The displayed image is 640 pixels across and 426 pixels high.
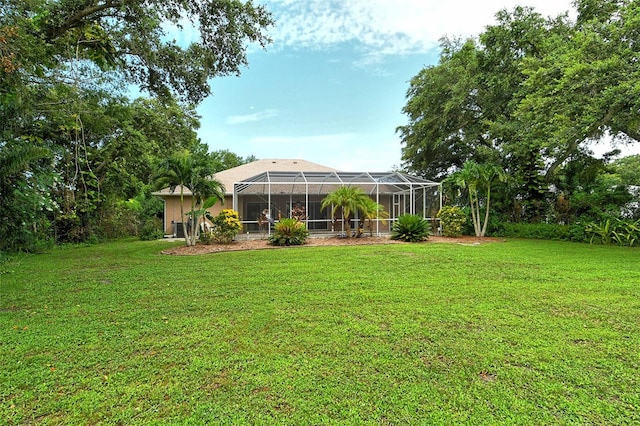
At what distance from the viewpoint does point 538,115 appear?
397 inches

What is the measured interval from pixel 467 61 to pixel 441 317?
1614 cm

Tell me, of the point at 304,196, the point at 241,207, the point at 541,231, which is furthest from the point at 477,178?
the point at 241,207

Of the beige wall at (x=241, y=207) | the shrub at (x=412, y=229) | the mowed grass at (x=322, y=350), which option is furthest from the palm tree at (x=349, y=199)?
the mowed grass at (x=322, y=350)

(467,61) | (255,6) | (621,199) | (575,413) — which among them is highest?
(467,61)

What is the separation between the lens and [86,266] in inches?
299

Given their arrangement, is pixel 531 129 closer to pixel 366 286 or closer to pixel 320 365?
pixel 366 286

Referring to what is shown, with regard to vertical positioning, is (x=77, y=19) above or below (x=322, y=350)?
above

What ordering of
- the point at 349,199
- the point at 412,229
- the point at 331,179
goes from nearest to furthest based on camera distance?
1. the point at 349,199
2. the point at 412,229
3. the point at 331,179

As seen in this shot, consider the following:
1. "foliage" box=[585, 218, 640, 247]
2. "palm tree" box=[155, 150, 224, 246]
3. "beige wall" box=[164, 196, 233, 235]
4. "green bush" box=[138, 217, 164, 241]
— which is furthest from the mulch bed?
"beige wall" box=[164, 196, 233, 235]

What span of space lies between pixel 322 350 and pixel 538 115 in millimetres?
10714

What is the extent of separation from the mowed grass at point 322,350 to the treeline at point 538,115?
5631mm

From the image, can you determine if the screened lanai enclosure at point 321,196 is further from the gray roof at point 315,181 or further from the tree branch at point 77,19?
the tree branch at point 77,19

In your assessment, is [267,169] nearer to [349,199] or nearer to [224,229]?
[224,229]

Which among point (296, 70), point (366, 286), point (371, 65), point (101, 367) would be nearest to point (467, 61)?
point (371, 65)
